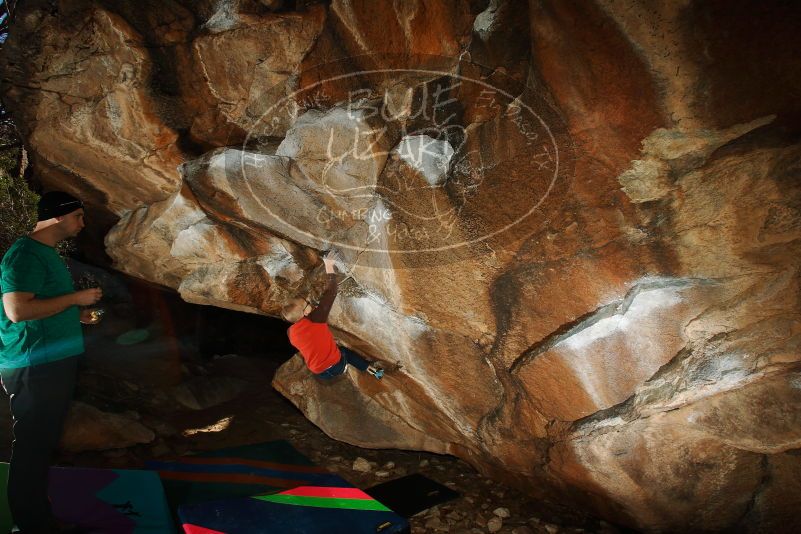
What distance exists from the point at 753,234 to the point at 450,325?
182 cm

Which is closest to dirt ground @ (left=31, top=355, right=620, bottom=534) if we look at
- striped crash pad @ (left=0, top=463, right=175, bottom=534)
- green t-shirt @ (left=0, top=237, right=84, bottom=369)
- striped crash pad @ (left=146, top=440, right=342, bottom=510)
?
striped crash pad @ (left=146, top=440, right=342, bottom=510)

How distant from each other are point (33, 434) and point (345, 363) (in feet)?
7.81

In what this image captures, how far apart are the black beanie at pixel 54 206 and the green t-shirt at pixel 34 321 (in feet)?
0.49

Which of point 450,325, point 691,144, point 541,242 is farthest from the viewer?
point 450,325

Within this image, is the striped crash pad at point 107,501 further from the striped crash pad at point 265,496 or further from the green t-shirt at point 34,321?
the green t-shirt at point 34,321

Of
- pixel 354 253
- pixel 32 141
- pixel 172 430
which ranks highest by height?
pixel 32 141

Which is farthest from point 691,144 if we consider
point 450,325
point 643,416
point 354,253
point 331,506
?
point 331,506

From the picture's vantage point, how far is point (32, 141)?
15.0ft

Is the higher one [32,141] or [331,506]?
[32,141]

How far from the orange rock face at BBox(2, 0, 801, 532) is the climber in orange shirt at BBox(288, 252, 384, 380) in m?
0.15

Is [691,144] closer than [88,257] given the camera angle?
Yes

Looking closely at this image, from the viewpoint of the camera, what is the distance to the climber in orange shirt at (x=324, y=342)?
3785 mm

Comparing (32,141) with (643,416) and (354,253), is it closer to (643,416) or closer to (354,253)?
(354,253)

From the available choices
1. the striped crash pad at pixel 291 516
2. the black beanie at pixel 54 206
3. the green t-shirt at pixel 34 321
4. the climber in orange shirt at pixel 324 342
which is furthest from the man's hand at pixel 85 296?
the climber in orange shirt at pixel 324 342
